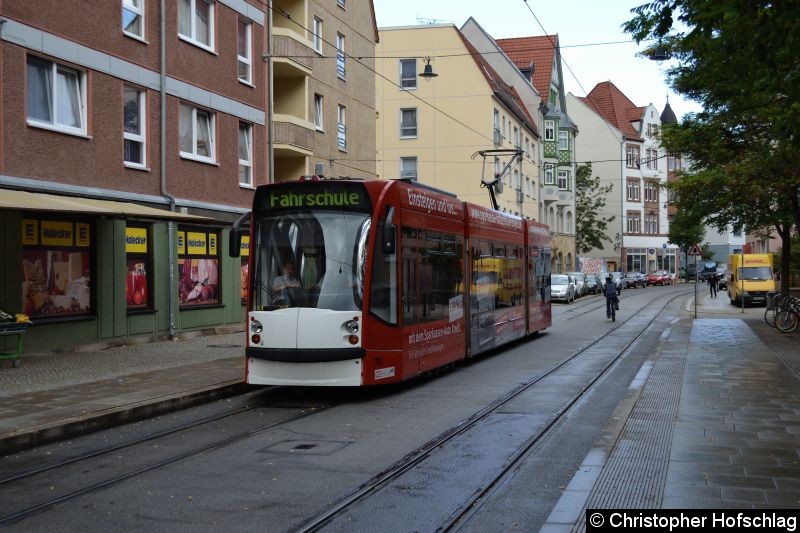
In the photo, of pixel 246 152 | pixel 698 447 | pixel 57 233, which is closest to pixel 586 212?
pixel 246 152

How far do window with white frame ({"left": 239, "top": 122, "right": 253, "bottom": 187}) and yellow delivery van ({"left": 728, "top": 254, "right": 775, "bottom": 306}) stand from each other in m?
23.6

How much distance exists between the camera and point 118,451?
845cm

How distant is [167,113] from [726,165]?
14.4 meters

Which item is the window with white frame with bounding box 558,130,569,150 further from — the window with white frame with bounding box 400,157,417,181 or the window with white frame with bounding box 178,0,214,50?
the window with white frame with bounding box 178,0,214,50

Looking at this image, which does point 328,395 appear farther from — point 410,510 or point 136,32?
point 136,32

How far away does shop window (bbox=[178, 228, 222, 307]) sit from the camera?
21.2 meters

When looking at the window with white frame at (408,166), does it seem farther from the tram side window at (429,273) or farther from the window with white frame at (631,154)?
the window with white frame at (631,154)

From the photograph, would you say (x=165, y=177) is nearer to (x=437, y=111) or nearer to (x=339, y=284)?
(x=339, y=284)

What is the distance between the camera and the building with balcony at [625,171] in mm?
85438

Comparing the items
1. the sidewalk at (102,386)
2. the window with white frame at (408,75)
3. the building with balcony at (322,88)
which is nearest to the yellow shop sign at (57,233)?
the sidewalk at (102,386)

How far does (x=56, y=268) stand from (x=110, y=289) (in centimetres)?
163

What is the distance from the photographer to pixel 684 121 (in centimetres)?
2170

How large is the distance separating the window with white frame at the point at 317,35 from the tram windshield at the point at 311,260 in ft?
62.4

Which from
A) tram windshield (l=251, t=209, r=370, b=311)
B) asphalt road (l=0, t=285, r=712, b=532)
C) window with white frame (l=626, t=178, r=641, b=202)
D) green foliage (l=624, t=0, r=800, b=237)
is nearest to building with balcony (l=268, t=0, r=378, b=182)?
green foliage (l=624, t=0, r=800, b=237)
